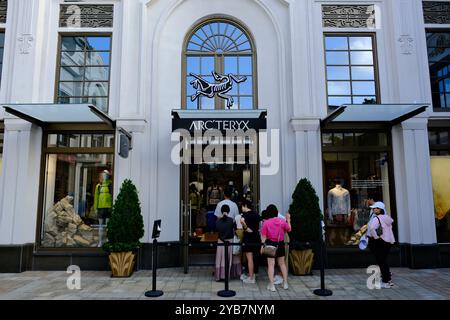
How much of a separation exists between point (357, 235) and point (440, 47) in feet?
18.8

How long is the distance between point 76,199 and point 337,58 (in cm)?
806

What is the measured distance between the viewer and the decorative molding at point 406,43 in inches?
363

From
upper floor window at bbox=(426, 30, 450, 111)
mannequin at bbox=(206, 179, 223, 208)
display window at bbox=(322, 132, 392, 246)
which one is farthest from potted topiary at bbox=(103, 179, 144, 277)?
upper floor window at bbox=(426, 30, 450, 111)

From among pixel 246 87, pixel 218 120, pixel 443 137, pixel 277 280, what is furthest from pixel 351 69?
pixel 277 280

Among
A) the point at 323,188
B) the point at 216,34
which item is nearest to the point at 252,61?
the point at 216,34

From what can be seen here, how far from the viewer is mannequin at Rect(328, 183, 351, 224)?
8.96m

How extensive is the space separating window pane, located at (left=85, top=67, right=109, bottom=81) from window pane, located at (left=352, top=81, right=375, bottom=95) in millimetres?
6800

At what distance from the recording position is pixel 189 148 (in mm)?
9039

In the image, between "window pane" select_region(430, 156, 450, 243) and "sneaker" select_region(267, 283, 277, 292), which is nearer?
"sneaker" select_region(267, 283, 277, 292)

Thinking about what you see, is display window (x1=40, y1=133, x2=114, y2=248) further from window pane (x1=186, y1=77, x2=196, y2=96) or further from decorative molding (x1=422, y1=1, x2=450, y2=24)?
decorative molding (x1=422, y1=1, x2=450, y2=24)

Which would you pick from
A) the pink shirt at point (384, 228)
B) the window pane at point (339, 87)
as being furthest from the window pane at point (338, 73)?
the pink shirt at point (384, 228)

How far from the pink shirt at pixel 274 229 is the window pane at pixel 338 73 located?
184 inches

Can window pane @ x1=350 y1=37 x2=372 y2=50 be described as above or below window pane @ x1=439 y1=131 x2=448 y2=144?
above
